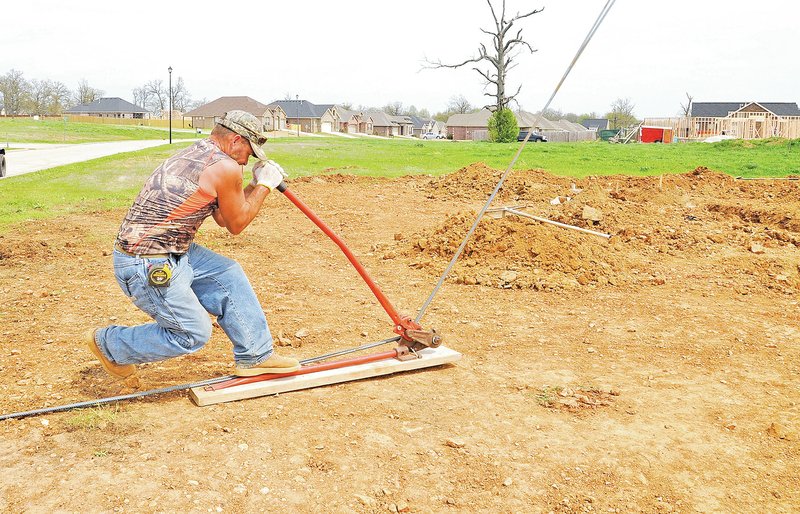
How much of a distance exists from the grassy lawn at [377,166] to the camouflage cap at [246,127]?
8.14 metres

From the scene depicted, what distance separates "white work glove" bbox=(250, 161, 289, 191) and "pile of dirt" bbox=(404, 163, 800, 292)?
12.9ft

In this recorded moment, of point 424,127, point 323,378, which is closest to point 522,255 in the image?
point 323,378

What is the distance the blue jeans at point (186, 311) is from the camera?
3.89 m

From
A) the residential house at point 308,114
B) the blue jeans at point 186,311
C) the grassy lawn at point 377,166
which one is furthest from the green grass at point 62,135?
the residential house at point 308,114

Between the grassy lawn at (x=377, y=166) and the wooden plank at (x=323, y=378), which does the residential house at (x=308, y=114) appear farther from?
the wooden plank at (x=323, y=378)

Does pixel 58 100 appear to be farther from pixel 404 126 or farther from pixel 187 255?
pixel 187 255

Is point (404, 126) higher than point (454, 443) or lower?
higher

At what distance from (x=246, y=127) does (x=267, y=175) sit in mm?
291

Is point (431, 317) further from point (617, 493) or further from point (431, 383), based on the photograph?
point (617, 493)

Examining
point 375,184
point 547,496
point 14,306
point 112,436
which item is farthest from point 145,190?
point 375,184

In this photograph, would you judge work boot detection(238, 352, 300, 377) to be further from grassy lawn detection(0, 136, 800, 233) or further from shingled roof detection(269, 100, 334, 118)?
shingled roof detection(269, 100, 334, 118)

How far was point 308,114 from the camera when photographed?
10356 centimetres

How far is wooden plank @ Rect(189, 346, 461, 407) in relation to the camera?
4289 mm

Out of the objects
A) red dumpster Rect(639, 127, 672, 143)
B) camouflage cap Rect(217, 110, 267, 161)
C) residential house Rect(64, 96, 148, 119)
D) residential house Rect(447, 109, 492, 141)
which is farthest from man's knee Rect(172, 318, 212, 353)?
residential house Rect(64, 96, 148, 119)
